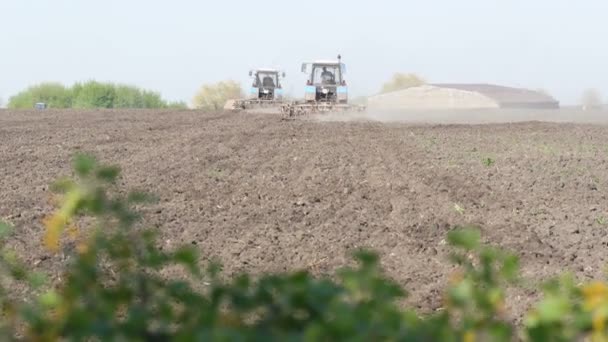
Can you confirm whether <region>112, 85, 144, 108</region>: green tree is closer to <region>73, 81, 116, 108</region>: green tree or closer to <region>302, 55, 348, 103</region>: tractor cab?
<region>73, 81, 116, 108</region>: green tree

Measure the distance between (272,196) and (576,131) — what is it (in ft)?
49.5

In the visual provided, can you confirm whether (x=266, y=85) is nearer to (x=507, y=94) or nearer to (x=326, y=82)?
(x=326, y=82)

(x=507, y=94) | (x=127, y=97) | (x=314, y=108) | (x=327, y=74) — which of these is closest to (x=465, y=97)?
(x=507, y=94)

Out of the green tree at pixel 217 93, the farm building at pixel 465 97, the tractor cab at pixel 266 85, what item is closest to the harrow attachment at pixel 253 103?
the tractor cab at pixel 266 85

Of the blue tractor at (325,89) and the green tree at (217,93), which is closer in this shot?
the blue tractor at (325,89)

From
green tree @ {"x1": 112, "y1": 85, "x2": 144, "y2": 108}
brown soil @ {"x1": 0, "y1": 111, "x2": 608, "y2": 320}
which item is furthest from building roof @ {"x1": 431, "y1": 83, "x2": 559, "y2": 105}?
brown soil @ {"x1": 0, "y1": 111, "x2": 608, "y2": 320}

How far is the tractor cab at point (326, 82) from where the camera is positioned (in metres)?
38.5

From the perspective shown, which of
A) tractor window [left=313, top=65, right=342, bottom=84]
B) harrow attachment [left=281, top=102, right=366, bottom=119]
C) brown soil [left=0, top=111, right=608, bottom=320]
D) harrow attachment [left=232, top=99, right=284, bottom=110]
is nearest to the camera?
brown soil [left=0, top=111, right=608, bottom=320]

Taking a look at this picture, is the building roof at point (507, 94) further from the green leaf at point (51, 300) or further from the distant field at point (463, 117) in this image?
the green leaf at point (51, 300)

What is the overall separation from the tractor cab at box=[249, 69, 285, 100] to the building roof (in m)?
14.6

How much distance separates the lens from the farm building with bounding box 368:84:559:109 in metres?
54.8

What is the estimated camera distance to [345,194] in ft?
40.3

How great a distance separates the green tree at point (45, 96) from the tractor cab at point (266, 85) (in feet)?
104

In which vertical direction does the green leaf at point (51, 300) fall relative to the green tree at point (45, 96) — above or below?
above
